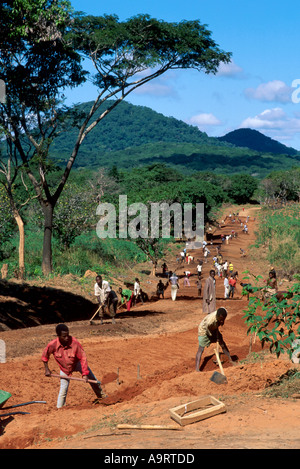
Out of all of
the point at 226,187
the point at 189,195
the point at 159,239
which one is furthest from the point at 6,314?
the point at 226,187

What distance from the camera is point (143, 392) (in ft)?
27.7

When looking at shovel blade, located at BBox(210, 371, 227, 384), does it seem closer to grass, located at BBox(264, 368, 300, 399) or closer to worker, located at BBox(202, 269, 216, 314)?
grass, located at BBox(264, 368, 300, 399)

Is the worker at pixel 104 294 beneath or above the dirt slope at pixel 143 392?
above

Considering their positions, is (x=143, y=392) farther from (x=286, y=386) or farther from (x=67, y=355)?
(x=286, y=386)

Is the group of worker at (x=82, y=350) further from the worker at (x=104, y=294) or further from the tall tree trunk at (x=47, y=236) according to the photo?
the tall tree trunk at (x=47, y=236)

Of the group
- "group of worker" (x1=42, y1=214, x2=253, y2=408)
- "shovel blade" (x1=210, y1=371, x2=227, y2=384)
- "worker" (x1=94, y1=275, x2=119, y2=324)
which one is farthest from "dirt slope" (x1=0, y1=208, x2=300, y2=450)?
"worker" (x1=94, y1=275, x2=119, y2=324)

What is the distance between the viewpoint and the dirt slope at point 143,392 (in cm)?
566

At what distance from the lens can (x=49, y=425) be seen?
663 cm

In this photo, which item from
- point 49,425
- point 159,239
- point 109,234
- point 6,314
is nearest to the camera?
point 49,425

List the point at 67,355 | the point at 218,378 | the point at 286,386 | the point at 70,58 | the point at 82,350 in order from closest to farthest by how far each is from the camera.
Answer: the point at 67,355, the point at 82,350, the point at 286,386, the point at 218,378, the point at 70,58

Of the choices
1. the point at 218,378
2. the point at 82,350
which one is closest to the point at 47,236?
the point at 218,378

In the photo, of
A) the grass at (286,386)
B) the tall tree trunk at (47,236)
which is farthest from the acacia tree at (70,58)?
the grass at (286,386)
